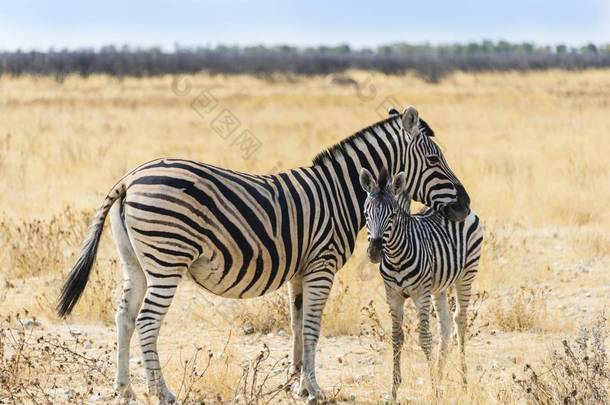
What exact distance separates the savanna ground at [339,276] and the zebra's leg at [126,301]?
23 centimetres

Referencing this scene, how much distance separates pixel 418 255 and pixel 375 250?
0.73 m

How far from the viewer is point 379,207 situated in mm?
5652

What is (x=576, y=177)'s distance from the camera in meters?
14.4

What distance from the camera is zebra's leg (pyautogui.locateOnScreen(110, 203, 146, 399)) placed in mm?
5734

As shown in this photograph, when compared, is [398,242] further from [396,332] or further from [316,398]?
[316,398]

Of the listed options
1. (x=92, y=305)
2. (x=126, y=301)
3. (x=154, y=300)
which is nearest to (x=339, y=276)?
(x=92, y=305)

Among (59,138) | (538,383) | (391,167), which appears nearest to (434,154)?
(391,167)

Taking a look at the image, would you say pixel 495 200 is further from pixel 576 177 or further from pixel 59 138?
pixel 59 138

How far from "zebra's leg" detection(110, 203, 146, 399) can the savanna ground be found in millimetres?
228

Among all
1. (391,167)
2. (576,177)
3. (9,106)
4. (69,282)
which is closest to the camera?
(69,282)

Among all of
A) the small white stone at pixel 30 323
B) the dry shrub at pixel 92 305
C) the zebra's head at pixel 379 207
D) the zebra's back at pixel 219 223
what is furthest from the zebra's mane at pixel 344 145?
the small white stone at pixel 30 323

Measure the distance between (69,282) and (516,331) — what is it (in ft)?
13.5

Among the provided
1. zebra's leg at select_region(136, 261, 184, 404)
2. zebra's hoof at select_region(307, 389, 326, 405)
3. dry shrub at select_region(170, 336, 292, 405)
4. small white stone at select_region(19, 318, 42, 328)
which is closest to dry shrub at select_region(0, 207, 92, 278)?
small white stone at select_region(19, 318, 42, 328)

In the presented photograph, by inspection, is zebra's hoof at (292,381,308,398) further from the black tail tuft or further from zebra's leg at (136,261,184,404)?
the black tail tuft
